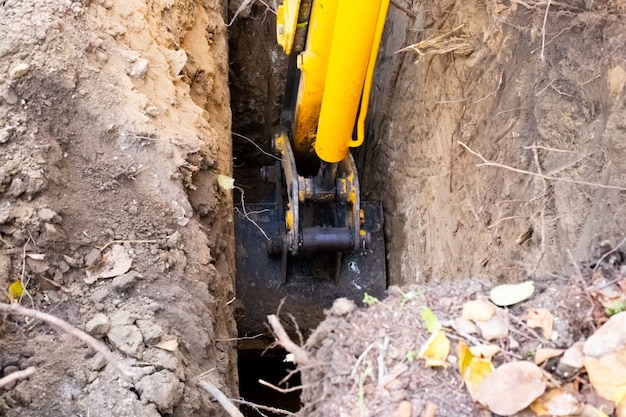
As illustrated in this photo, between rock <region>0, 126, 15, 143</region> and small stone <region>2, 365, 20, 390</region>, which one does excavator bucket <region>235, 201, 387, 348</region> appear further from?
small stone <region>2, 365, 20, 390</region>

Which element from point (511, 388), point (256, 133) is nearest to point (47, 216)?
point (511, 388)

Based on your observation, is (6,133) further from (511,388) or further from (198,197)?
(511,388)

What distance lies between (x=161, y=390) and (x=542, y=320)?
102 centimetres

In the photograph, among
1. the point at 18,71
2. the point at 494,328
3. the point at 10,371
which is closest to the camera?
the point at 494,328

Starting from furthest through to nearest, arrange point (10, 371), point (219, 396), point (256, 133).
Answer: point (256, 133), point (219, 396), point (10, 371)

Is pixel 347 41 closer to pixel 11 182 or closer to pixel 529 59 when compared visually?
pixel 529 59

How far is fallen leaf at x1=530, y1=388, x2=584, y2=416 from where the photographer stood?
1198 mm

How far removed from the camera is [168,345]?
1814mm

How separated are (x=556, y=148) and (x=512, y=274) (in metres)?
0.48

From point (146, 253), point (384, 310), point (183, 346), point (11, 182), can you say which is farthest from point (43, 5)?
point (384, 310)

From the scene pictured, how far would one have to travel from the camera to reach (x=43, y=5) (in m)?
2.22

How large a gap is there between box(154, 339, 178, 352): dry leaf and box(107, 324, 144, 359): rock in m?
0.05

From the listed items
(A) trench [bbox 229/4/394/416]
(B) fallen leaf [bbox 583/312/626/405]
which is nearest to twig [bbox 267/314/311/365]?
(B) fallen leaf [bbox 583/312/626/405]

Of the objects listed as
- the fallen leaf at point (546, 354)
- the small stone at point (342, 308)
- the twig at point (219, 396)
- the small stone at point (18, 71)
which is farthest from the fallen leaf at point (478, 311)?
the small stone at point (18, 71)
